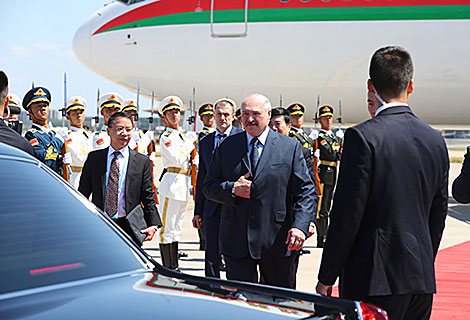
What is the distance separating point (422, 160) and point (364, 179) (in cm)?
29

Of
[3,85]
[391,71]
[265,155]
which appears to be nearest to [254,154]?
[265,155]

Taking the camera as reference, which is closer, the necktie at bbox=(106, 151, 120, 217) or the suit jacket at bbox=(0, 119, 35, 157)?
the suit jacket at bbox=(0, 119, 35, 157)

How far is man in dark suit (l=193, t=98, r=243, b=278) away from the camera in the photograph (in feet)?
15.2

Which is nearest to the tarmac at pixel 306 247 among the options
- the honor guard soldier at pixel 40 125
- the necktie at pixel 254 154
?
the honor guard soldier at pixel 40 125

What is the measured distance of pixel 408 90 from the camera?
2650 mm

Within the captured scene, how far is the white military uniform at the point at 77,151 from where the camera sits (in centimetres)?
680

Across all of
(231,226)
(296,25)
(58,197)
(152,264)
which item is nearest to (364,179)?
(152,264)

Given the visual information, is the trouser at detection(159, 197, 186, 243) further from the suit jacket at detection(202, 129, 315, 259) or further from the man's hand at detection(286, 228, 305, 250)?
the man's hand at detection(286, 228, 305, 250)

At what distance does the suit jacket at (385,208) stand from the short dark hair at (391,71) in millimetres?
96

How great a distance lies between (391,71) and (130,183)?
7.52ft

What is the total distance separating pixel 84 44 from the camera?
1170 centimetres

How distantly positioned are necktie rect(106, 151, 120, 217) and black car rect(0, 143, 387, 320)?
1857 mm

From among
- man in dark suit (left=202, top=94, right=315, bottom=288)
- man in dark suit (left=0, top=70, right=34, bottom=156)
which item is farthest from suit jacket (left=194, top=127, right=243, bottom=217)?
man in dark suit (left=0, top=70, right=34, bottom=156)

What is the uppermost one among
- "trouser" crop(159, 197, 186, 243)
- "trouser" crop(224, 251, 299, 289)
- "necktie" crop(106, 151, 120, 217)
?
"necktie" crop(106, 151, 120, 217)
